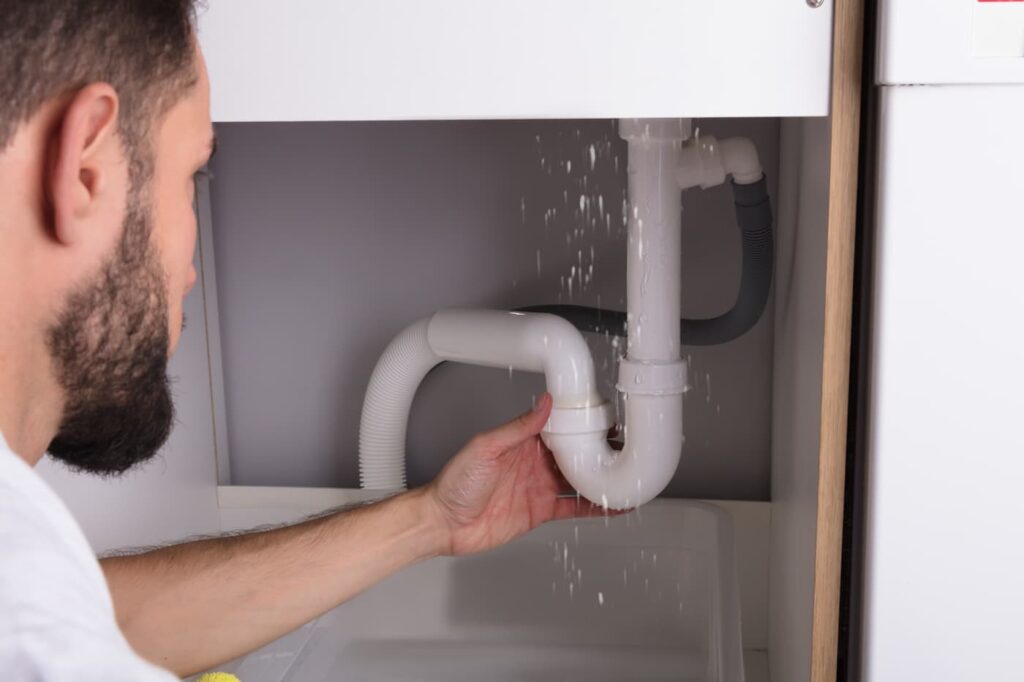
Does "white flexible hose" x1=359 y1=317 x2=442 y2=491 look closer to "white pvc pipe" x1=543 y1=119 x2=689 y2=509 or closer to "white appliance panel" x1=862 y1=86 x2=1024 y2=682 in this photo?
"white pvc pipe" x1=543 y1=119 x2=689 y2=509

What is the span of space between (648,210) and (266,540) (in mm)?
499

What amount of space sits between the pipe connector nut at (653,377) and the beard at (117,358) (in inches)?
18.1

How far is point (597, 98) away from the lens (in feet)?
2.63

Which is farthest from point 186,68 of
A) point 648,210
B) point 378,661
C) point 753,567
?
point 753,567

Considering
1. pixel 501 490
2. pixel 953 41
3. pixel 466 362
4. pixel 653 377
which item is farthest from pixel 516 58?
pixel 466 362

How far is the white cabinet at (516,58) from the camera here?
2.55 feet

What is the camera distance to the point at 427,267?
151 centimetres

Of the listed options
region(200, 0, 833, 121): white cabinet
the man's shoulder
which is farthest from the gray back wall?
the man's shoulder

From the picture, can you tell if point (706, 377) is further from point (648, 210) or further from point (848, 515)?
point (848, 515)

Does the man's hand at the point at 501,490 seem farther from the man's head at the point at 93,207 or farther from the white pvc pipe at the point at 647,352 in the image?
the man's head at the point at 93,207

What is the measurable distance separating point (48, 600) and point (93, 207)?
29cm

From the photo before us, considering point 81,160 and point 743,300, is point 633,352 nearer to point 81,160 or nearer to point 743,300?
point 743,300

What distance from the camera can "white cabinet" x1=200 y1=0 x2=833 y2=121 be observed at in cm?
78

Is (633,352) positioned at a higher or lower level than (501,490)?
higher
